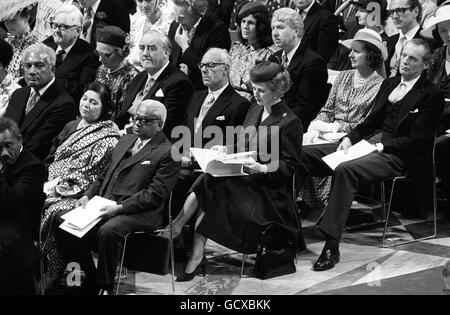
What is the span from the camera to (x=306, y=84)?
7492 mm

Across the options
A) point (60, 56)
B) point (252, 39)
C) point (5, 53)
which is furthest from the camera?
point (5, 53)

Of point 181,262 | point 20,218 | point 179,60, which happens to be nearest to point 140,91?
point 179,60

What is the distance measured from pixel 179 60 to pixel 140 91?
760 mm

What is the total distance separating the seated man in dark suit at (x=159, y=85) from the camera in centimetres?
736

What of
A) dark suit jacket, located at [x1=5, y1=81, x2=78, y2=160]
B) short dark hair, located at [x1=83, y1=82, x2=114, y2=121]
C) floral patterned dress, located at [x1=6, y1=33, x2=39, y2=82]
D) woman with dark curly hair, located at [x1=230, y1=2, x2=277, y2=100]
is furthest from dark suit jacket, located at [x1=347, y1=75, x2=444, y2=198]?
floral patterned dress, located at [x1=6, y1=33, x2=39, y2=82]

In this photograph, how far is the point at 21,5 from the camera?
29.2ft

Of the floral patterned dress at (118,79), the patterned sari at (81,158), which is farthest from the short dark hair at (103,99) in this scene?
the floral patterned dress at (118,79)

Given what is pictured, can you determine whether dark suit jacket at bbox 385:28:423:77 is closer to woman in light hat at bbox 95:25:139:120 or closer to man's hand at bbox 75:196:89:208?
woman in light hat at bbox 95:25:139:120

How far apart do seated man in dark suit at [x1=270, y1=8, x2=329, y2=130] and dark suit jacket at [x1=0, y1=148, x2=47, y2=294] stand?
2218 mm

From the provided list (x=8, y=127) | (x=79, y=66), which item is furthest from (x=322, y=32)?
(x=8, y=127)

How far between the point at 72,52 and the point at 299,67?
201 centimetres

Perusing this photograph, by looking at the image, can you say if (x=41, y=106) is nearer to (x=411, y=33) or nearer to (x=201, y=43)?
(x=201, y=43)
